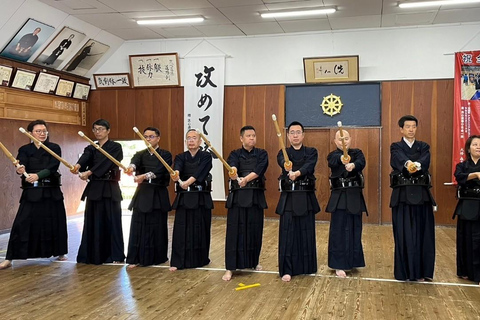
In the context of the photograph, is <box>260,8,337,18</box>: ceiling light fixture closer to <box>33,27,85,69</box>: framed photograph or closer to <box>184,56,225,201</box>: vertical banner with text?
<box>184,56,225,201</box>: vertical banner with text

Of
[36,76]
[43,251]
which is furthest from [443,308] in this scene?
[36,76]

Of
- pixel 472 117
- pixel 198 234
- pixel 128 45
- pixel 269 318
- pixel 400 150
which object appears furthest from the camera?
pixel 128 45

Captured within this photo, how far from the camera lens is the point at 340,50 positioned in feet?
26.3

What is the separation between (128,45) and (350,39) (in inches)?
168

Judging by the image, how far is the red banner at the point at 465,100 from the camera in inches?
289

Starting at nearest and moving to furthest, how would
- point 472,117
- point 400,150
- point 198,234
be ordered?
point 400,150, point 198,234, point 472,117

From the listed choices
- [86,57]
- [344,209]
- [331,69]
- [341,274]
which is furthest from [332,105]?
[86,57]

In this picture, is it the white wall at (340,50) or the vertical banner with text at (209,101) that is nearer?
the white wall at (340,50)

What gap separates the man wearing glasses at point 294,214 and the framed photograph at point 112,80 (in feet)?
17.7

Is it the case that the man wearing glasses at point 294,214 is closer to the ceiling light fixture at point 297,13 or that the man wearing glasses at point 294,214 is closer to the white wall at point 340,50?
the ceiling light fixture at point 297,13

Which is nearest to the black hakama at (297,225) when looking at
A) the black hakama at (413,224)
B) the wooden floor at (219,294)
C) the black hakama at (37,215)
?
the wooden floor at (219,294)

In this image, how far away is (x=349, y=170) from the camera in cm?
439

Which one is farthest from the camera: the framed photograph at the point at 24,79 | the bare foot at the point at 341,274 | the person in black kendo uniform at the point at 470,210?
the framed photograph at the point at 24,79

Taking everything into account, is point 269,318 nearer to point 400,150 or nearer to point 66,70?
point 400,150
